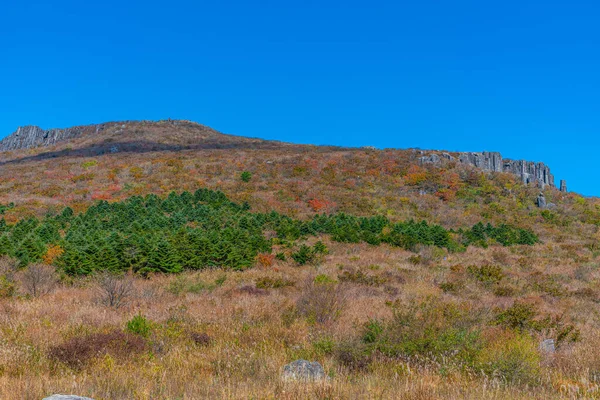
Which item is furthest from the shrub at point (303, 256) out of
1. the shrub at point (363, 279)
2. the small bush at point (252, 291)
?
the small bush at point (252, 291)

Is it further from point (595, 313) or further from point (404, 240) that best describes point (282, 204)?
point (595, 313)

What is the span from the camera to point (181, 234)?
17.5m

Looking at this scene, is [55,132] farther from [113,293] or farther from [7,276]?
[113,293]

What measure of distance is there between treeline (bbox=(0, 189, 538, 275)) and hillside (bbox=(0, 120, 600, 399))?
0.11m

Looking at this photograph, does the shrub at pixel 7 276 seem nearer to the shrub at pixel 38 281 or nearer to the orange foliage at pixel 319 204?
the shrub at pixel 38 281

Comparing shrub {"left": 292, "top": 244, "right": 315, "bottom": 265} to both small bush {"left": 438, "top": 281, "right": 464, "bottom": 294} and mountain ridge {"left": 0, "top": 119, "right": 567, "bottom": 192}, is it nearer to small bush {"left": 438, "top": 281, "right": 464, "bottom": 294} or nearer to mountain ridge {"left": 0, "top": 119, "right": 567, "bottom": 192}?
small bush {"left": 438, "top": 281, "right": 464, "bottom": 294}

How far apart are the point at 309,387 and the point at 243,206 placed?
24.4 metres

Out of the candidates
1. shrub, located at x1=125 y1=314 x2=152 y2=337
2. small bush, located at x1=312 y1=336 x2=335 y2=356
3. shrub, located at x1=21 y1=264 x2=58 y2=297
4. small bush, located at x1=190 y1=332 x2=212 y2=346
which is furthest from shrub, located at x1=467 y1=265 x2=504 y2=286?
shrub, located at x1=21 y1=264 x2=58 y2=297

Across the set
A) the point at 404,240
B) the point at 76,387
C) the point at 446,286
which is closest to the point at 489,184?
the point at 404,240

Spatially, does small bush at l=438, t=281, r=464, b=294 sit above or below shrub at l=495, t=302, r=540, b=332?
above

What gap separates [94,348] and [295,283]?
307 inches

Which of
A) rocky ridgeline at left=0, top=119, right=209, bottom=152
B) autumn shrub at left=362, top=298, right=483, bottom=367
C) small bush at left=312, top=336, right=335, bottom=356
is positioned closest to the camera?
autumn shrub at left=362, top=298, right=483, bottom=367

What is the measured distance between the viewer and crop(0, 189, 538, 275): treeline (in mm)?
14695

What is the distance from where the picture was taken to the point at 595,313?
10398 millimetres
